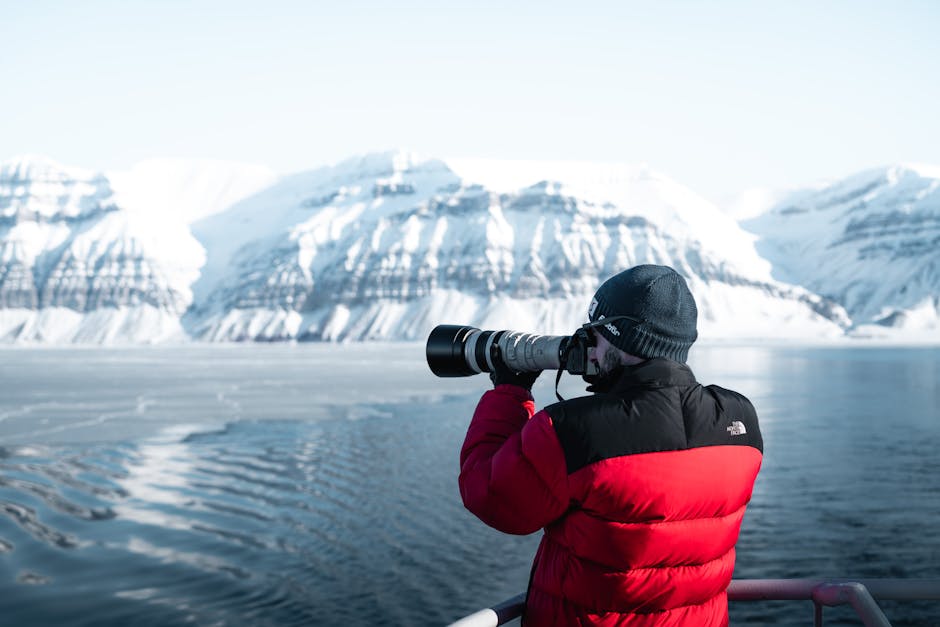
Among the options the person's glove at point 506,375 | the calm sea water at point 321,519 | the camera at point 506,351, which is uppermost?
the camera at point 506,351

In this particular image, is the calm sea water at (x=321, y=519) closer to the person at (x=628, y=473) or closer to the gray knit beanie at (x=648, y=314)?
the person at (x=628, y=473)

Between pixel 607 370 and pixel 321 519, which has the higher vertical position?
pixel 607 370

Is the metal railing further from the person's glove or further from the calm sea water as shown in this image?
the calm sea water

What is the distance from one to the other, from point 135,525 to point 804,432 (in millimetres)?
19735

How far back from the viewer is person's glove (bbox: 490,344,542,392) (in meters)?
3.78

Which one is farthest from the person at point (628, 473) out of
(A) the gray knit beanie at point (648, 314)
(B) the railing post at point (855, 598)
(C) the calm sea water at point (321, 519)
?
(C) the calm sea water at point (321, 519)

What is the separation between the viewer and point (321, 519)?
51.8 feet

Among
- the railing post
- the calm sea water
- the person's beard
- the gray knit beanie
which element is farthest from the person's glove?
the calm sea water

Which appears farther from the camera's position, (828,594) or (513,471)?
(828,594)

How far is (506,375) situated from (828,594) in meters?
1.65

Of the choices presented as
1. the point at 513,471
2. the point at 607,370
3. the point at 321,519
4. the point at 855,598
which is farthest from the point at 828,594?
the point at 321,519

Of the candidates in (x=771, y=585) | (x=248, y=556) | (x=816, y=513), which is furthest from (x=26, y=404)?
(x=771, y=585)

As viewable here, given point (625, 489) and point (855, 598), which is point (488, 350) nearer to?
point (625, 489)

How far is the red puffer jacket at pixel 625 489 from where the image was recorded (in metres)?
3.30
